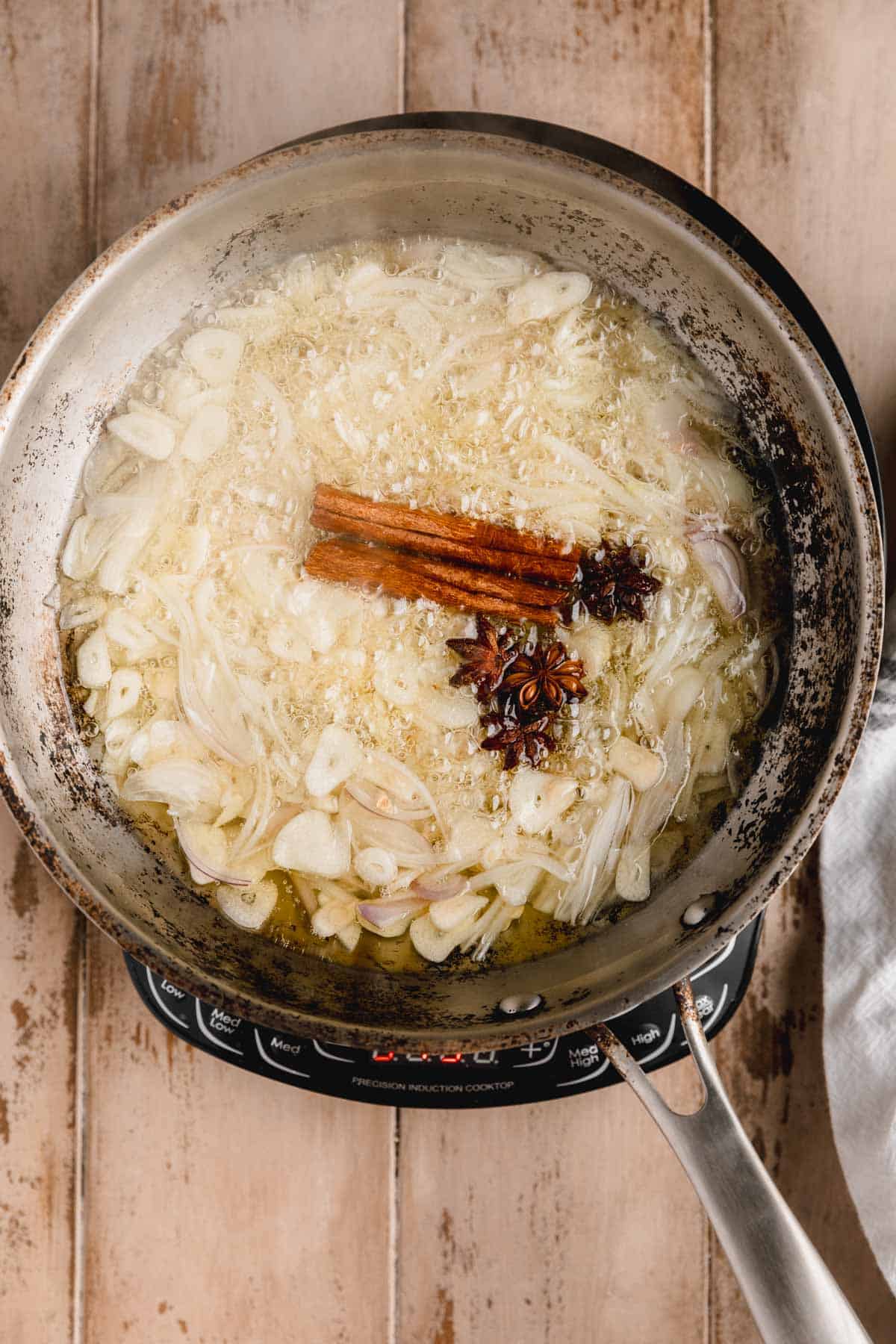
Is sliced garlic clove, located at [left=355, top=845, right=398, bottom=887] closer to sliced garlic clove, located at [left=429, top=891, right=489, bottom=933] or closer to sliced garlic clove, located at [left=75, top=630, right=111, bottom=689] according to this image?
sliced garlic clove, located at [left=429, top=891, right=489, bottom=933]

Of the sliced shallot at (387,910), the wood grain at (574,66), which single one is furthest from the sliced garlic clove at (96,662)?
the wood grain at (574,66)

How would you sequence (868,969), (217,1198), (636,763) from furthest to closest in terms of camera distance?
(217,1198) → (868,969) → (636,763)

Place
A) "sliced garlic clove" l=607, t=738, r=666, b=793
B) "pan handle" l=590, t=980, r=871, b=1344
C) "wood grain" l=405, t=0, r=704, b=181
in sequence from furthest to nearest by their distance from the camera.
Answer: "wood grain" l=405, t=0, r=704, b=181, "sliced garlic clove" l=607, t=738, r=666, b=793, "pan handle" l=590, t=980, r=871, b=1344

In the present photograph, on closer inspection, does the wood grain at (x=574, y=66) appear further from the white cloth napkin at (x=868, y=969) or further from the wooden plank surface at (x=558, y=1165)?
the white cloth napkin at (x=868, y=969)

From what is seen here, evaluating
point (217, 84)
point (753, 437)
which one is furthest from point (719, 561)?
point (217, 84)

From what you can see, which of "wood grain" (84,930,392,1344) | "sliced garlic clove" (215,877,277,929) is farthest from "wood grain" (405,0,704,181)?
"wood grain" (84,930,392,1344)

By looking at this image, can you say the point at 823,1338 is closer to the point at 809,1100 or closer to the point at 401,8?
the point at 809,1100

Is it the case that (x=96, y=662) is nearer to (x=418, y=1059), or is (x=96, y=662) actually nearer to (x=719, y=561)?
(x=418, y=1059)
